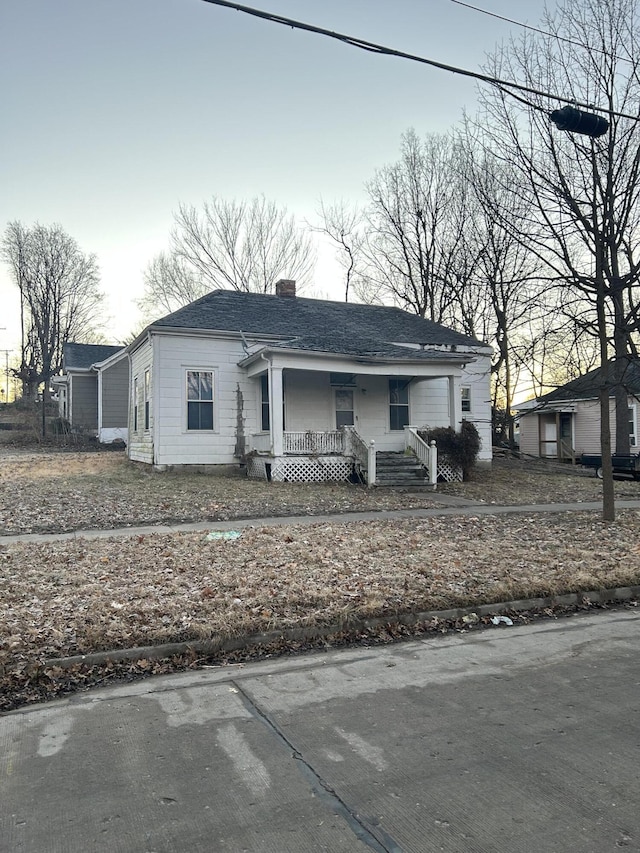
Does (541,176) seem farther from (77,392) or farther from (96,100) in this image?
(77,392)

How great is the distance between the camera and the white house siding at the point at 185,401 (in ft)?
Result: 62.7

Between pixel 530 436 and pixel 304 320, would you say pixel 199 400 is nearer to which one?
pixel 304 320

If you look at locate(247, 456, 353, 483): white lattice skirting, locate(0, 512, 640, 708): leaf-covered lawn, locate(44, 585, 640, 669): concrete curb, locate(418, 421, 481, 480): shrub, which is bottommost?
locate(44, 585, 640, 669): concrete curb

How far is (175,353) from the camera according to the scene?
19281mm

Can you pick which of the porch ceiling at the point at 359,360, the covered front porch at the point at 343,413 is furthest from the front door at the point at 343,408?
the porch ceiling at the point at 359,360

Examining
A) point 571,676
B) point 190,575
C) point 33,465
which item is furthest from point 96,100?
point 33,465

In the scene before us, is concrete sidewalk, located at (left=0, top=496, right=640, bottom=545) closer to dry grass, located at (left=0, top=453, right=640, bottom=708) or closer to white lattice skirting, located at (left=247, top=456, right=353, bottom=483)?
dry grass, located at (left=0, top=453, right=640, bottom=708)

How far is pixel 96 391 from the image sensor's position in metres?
34.8

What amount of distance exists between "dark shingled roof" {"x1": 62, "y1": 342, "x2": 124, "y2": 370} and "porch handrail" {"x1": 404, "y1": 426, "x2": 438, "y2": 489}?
21.2 meters

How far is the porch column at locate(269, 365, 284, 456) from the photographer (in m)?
18.0

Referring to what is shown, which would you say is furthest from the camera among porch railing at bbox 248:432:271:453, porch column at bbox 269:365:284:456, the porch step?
porch railing at bbox 248:432:271:453

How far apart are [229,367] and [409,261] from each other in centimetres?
2005

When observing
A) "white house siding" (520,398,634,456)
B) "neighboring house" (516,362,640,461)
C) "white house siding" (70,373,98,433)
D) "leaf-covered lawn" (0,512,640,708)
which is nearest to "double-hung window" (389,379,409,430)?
"leaf-covered lawn" (0,512,640,708)

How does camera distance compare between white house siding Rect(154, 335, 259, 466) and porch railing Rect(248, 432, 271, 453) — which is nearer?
porch railing Rect(248, 432, 271, 453)
